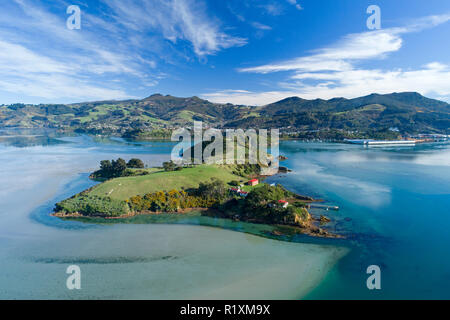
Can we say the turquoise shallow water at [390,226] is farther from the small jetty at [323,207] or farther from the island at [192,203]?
the island at [192,203]

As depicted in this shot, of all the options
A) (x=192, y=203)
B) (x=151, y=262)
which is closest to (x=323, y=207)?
(x=192, y=203)

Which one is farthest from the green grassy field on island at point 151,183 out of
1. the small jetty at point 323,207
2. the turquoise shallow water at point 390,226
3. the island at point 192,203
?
the turquoise shallow water at point 390,226

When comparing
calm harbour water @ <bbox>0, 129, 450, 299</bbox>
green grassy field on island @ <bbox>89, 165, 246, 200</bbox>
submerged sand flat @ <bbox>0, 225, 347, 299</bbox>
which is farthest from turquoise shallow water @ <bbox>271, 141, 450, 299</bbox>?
green grassy field on island @ <bbox>89, 165, 246, 200</bbox>

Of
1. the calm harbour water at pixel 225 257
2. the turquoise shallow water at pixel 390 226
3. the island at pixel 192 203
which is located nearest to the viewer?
the calm harbour water at pixel 225 257

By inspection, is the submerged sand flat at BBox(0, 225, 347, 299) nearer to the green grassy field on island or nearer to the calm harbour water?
the calm harbour water

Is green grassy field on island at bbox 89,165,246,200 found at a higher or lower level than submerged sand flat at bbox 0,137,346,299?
higher

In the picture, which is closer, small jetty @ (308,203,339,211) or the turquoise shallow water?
the turquoise shallow water

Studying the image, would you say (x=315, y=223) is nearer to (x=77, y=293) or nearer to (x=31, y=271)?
(x=77, y=293)

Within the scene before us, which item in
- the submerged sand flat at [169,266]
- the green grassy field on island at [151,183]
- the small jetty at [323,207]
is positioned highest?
the green grassy field on island at [151,183]
